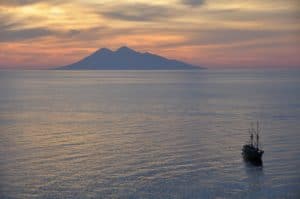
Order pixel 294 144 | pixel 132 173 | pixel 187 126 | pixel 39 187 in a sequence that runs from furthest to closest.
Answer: pixel 187 126, pixel 294 144, pixel 132 173, pixel 39 187

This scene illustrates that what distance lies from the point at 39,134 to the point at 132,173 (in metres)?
23.3

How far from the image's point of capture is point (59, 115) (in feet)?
259

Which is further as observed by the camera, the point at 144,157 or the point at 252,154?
the point at 144,157

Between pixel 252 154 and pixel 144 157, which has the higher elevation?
pixel 252 154

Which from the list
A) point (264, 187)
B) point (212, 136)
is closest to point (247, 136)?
point (212, 136)

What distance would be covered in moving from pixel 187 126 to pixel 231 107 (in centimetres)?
3045

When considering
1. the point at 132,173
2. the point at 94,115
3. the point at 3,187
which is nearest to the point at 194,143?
the point at 132,173

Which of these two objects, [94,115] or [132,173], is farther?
[94,115]

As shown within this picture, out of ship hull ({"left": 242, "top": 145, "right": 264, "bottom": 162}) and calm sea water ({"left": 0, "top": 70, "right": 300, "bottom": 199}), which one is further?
ship hull ({"left": 242, "top": 145, "right": 264, "bottom": 162})

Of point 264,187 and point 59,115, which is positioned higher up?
point 59,115

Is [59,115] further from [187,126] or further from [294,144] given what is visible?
[294,144]

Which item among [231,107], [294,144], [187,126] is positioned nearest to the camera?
[294,144]

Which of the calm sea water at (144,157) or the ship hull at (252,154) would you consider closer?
the calm sea water at (144,157)

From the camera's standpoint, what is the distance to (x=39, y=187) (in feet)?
113
